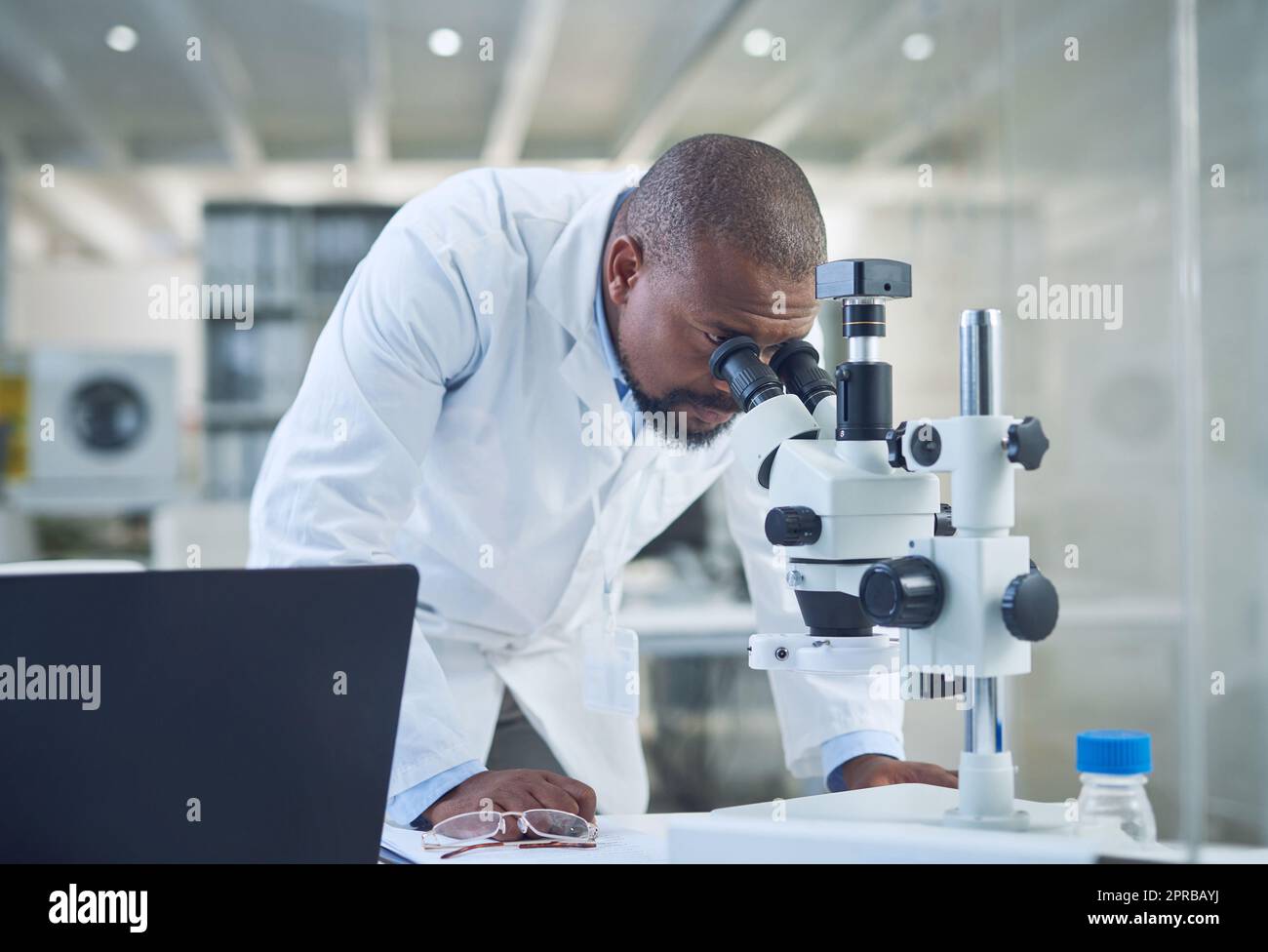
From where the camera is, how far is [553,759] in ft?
5.35

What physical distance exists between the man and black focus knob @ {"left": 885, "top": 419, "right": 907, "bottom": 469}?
32cm

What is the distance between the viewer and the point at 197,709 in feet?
2.47

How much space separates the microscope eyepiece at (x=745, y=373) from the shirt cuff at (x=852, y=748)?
560 mm

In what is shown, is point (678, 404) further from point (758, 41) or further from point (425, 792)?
point (758, 41)

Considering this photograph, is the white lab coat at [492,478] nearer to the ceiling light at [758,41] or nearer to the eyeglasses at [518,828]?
the eyeglasses at [518,828]

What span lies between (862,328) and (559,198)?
75 centimetres

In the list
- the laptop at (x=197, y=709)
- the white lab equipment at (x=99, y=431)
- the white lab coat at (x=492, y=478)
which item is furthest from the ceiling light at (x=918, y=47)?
the laptop at (x=197, y=709)

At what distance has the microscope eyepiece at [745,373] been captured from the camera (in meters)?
0.96

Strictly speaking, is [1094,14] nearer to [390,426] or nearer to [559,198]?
[559,198]

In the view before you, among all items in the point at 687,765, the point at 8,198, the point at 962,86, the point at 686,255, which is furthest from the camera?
the point at 8,198

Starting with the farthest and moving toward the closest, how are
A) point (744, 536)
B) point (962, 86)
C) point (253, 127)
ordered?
point (253, 127) → point (962, 86) → point (744, 536)

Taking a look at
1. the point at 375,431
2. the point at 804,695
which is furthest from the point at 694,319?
the point at 804,695

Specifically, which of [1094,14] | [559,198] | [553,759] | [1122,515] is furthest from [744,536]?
[1094,14]

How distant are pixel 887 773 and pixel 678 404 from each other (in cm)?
47
